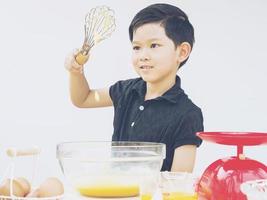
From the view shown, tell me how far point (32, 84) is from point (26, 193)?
607 mm

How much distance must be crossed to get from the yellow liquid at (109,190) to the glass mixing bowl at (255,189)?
0.66ft

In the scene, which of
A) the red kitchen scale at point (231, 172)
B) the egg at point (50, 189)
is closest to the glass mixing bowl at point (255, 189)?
the red kitchen scale at point (231, 172)

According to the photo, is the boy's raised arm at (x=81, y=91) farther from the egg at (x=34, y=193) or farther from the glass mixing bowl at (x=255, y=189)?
the glass mixing bowl at (x=255, y=189)

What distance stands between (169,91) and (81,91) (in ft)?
→ 0.86

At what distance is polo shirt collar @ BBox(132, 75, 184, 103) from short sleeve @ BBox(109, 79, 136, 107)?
4 centimetres

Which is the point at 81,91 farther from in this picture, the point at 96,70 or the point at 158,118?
the point at 158,118

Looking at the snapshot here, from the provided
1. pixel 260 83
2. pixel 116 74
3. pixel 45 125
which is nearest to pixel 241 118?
pixel 260 83

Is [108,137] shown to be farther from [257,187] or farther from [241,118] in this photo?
[257,187]

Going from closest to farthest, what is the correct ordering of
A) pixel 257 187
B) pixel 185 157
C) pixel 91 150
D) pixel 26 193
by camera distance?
pixel 257 187 < pixel 26 193 < pixel 91 150 < pixel 185 157

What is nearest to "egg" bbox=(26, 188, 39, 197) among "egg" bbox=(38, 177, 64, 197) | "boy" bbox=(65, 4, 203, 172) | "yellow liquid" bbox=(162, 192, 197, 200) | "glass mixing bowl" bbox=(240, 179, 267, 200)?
"egg" bbox=(38, 177, 64, 197)

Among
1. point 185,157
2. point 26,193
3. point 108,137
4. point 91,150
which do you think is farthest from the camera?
point 108,137

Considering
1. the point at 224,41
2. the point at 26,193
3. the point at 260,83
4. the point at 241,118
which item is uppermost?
the point at 224,41

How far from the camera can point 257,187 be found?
79cm

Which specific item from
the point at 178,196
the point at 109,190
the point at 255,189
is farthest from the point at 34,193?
the point at 255,189
